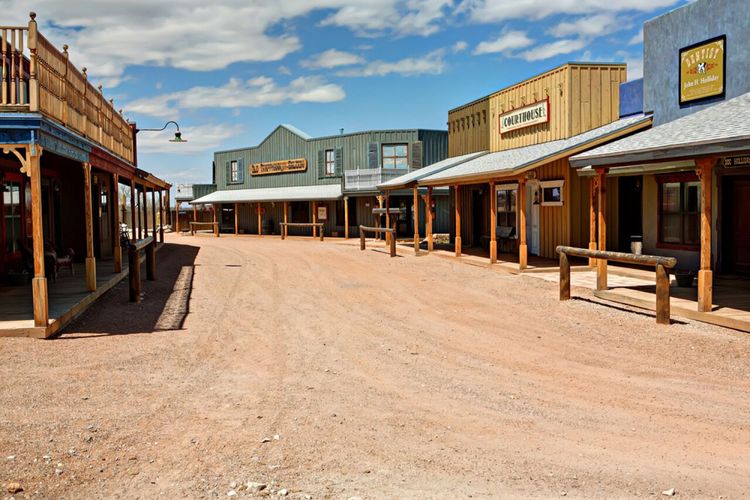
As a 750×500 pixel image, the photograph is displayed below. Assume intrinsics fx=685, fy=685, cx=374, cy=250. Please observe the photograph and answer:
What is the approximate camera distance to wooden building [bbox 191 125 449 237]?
36.4 m

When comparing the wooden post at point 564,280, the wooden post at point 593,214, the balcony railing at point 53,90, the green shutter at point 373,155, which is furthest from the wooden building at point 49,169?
the green shutter at point 373,155

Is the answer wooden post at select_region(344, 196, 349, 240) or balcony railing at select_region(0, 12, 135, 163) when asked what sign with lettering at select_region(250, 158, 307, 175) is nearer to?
wooden post at select_region(344, 196, 349, 240)

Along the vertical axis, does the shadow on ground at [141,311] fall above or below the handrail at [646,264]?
below

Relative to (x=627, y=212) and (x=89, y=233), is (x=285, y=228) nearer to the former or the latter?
(x=627, y=212)

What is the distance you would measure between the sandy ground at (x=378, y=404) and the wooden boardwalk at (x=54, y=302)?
310 mm

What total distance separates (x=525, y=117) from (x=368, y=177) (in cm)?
1446

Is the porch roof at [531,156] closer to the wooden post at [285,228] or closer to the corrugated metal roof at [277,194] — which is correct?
the corrugated metal roof at [277,194]

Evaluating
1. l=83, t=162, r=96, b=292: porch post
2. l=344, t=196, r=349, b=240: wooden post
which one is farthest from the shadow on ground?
l=344, t=196, r=349, b=240: wooden post

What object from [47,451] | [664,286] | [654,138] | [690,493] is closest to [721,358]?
[664,286]

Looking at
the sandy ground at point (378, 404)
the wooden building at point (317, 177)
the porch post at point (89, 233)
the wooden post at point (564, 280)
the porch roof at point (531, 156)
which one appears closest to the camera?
the sandy ground at point (378, 404)

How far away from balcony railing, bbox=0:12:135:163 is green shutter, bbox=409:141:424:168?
19.9 meters

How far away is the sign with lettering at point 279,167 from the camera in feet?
136

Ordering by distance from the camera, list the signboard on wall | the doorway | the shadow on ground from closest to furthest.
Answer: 1. the shadow on ground
2. the signboard on wall
3. the doorway

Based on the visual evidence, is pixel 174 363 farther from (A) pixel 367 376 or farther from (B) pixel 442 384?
(B) pixel 442 384
